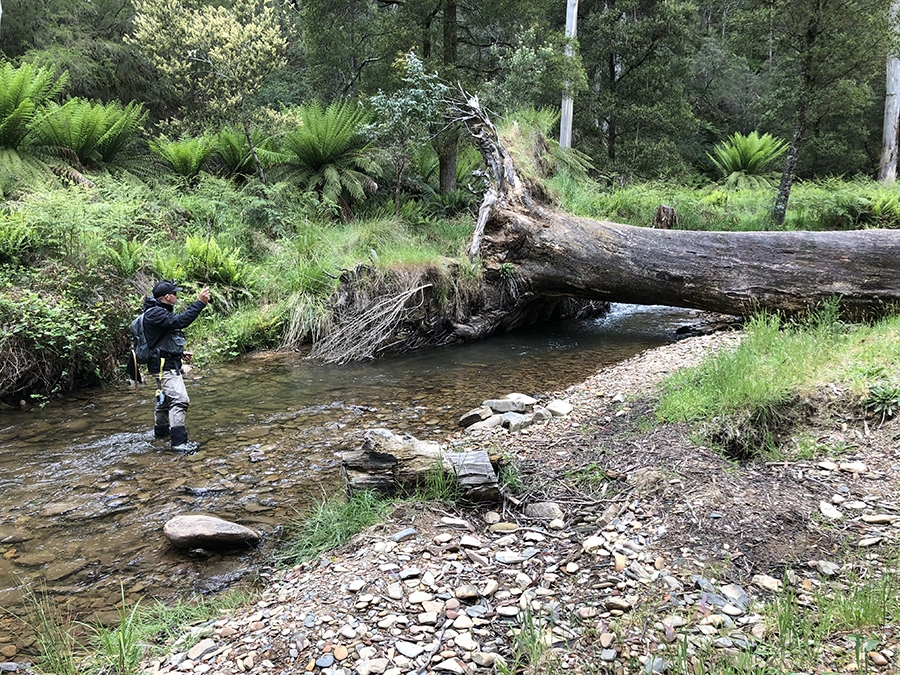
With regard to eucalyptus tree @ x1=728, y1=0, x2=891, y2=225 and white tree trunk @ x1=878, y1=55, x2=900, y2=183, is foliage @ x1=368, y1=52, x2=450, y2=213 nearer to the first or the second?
eucalyptus tree @ x1=728, y1=0, x2=891, y2=225

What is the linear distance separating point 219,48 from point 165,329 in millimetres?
8043

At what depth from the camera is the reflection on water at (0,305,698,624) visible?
3.13 m

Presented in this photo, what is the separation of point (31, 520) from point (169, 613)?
1663mm

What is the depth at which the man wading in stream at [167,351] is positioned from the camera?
15.6 ft

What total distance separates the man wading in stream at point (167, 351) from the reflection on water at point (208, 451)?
23 cm

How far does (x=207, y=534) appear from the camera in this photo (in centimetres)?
318

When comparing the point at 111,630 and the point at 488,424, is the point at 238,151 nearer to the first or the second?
the point at 488,424

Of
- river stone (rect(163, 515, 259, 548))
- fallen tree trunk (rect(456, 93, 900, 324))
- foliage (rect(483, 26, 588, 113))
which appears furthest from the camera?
foliage (rect(483, 26, 588, 113))

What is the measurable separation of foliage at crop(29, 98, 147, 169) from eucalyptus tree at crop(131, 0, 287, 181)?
1.52 meters

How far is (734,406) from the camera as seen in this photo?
346cm

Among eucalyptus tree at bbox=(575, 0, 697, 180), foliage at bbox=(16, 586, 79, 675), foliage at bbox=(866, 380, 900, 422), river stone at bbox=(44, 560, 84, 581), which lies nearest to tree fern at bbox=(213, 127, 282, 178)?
eucalyptus tree at bbox=(575, 0, 697, 180)

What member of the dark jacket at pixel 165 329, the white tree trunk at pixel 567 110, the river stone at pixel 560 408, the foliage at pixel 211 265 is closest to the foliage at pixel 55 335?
the dark jacket at pixel 165 329

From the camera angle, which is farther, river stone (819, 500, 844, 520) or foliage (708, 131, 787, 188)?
foliage (708, 131, 787, 188)

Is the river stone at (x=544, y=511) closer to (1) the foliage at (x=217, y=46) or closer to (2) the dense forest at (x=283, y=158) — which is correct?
(2) the dense forest at (x=283, y=158)
